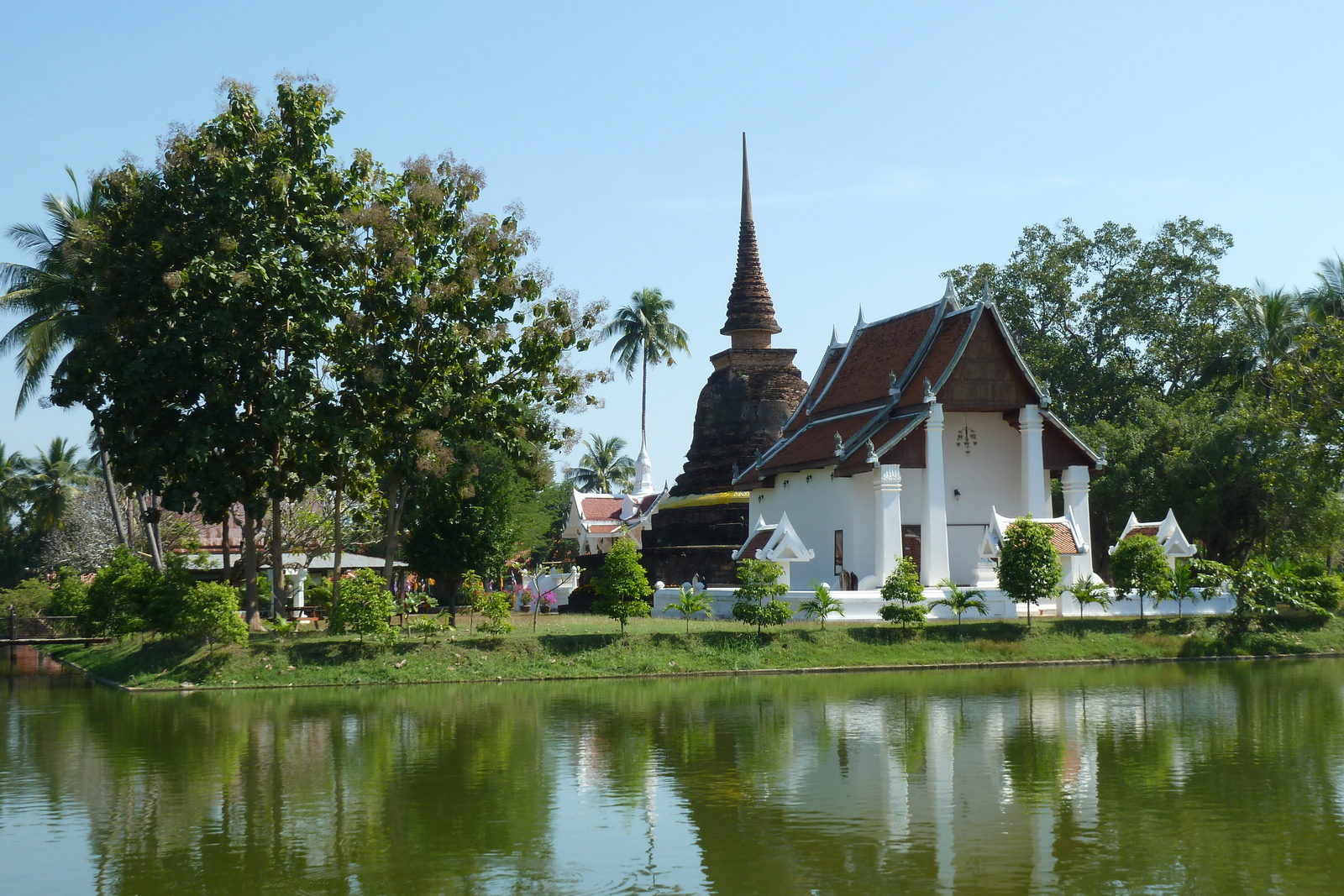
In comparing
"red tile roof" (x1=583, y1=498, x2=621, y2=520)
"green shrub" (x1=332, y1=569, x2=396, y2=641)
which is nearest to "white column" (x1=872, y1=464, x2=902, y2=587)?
"green shrub" (x1=332, y1=569, x2=396, y2=641)

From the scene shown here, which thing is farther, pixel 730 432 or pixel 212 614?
pixel 730 432

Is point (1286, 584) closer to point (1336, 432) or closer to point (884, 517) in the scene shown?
point (1336, 432)

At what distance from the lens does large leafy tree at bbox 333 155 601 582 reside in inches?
939

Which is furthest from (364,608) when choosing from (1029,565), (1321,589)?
(1321,589)

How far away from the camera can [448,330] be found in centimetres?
2422

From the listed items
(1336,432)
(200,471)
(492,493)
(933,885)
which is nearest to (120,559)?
(200,471)

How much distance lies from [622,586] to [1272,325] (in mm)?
26091

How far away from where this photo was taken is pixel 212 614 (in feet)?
72.6

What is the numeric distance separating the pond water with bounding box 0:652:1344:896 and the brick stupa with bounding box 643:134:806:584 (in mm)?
20329

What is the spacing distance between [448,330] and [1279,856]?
1808 centimetres

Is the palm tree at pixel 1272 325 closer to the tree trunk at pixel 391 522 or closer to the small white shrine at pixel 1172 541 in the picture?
the small white shrine at pixel 1172 541

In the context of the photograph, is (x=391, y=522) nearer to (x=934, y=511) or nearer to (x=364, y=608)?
(x=364, y=608)

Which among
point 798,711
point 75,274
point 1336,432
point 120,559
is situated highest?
point 75,274

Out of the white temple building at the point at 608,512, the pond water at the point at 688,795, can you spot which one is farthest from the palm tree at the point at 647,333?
the pond water at the point at 688,795
